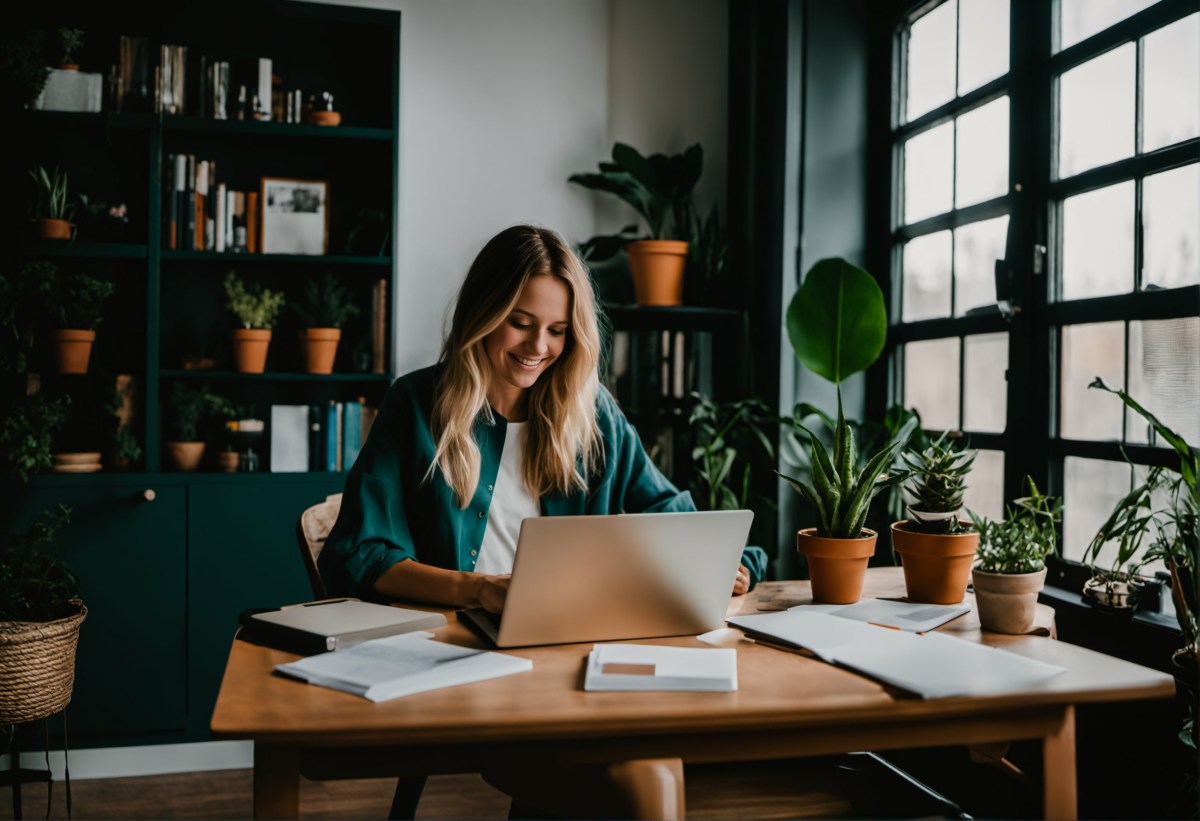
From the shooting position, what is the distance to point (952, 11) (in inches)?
111

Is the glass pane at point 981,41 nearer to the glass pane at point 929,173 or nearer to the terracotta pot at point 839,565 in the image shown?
the glass pane at point 929,173

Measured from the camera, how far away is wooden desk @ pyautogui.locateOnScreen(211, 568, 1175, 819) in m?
1.08

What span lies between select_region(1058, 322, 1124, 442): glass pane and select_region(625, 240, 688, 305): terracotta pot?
1.36 metres

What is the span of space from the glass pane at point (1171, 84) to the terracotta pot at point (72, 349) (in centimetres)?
308

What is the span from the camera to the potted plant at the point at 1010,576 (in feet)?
4.96

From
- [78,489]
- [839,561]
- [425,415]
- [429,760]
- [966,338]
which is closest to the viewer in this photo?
[429,760]

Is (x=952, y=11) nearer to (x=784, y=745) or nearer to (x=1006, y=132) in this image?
(x=1006, y=132)

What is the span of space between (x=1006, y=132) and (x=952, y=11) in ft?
1.70

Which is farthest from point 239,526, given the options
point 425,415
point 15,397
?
point 425,415

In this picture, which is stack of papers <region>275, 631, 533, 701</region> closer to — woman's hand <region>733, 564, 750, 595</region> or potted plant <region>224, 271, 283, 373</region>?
woman's hand <region>733, 564, 750, 595</region>

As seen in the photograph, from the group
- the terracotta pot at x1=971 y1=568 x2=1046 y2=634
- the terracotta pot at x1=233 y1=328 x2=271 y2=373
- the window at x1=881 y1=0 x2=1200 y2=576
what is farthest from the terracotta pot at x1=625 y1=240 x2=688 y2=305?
the terracotta pot at x1=971 y1=568 x2=1046 y2=634

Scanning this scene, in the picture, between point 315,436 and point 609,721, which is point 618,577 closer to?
point 609,721

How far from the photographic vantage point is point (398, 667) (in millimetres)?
1243

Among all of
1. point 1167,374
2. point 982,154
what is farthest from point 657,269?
point 1167,374
